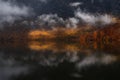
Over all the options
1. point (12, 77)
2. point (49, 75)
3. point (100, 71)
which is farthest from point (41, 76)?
point (100, 71)

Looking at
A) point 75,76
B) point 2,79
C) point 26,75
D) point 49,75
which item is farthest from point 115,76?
point 2,79

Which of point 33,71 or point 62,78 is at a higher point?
point 33,71

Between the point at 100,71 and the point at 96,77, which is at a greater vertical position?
the point at 100,71

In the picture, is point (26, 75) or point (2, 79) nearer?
point (2, 79)

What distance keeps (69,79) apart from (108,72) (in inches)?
393

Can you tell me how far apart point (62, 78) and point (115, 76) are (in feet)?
32.1

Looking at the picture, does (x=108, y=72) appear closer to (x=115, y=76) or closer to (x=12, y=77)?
(x=115, y=76)

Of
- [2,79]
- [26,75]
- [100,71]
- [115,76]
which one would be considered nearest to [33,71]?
[26,75]

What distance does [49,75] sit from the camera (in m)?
53.9

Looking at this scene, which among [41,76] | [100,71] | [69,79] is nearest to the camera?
[69,79]

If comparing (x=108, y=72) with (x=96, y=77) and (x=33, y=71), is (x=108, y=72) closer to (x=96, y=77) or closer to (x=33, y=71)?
(x=96, y=77)

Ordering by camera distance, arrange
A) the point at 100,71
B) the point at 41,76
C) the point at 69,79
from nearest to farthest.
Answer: the point at 69,79
the point at 41,76
the point at 100,71

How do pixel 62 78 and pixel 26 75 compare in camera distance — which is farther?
pixel 26 75

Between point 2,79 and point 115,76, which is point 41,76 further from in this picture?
point 115,76
